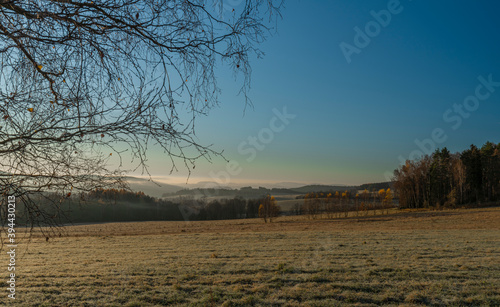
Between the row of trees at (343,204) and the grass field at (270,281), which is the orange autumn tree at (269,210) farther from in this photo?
the grass field at (270,281)

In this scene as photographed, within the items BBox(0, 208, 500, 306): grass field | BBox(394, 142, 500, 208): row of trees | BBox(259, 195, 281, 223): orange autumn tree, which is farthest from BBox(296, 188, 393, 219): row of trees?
BBox(0, 208, 500, 306): grass field

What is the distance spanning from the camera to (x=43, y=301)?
20.0 ft

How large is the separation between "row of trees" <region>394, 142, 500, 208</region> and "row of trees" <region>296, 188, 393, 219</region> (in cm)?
366

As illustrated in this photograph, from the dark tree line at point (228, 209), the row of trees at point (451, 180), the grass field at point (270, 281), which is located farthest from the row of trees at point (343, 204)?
the grass field at point (270, 281)

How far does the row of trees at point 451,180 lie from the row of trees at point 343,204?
3.66 m

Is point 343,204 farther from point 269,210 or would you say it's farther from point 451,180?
point 451,180

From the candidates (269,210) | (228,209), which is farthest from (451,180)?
(228,209)

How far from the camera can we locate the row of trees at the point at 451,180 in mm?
55812

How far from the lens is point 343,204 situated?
54.7 meters

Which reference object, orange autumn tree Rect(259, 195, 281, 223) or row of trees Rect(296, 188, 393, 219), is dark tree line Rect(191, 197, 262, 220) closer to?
row of trees Rect(296, 188, 393, 219)

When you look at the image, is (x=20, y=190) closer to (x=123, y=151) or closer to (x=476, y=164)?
(x=123, y=151)

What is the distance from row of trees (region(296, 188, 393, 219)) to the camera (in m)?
53.1

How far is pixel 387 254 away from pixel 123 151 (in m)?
11.3

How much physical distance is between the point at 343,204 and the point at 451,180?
71.6 ft
